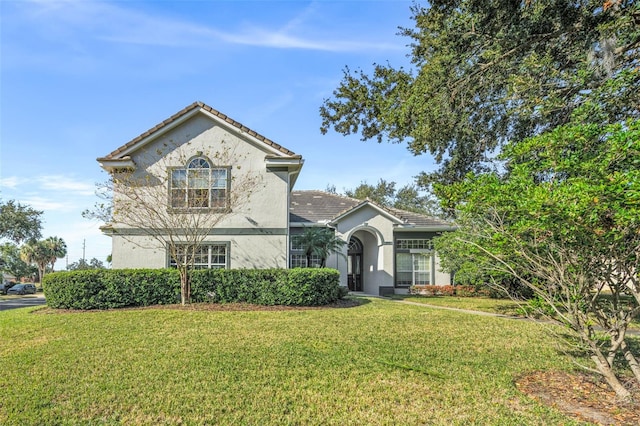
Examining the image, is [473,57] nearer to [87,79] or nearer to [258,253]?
[258,253]

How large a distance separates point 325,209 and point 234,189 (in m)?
8.35

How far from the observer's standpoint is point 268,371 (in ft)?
21.5

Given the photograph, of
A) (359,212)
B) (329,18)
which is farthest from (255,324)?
(359,212)

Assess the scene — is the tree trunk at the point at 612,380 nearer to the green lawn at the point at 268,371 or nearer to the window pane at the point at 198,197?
the green lawn at the point at 268,371

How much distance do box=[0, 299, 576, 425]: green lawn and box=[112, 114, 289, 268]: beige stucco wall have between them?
212 inches

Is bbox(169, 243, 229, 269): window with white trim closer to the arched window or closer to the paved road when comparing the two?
the arched window

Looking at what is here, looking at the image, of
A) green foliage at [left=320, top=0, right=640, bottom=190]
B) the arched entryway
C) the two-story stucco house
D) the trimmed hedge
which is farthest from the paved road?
green foliage at [left=320, top=0, right=640, bottom=190]

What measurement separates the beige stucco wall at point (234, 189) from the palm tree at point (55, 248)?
1856 inches

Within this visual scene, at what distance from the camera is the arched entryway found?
966 inches

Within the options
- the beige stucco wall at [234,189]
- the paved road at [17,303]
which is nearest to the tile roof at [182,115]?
the beige stucco wall at [234,189]

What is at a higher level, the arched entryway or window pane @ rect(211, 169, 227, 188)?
window pane @ rect(211, 169, 227, 188)

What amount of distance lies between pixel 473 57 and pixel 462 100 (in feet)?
4.51

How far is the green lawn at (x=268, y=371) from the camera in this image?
498cm

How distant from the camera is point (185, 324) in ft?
35.5
